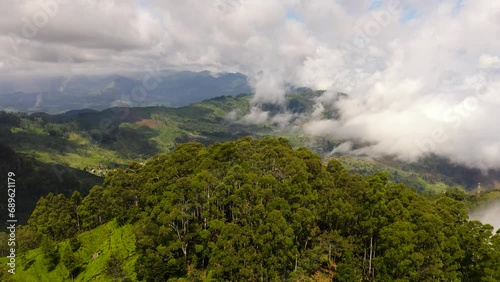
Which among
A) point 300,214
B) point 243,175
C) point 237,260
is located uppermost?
point 243,175

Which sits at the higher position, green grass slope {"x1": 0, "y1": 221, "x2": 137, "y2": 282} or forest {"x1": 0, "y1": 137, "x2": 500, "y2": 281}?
forest {"x1": 0, "y1": 137, "x2": 500, "y2": 281}

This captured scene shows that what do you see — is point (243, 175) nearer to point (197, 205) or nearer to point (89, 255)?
point (197, 205)

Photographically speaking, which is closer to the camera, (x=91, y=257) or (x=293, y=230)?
(x=293, y=230)

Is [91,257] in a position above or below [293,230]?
below

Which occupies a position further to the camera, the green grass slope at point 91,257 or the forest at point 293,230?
the green grass slope at point 91,257

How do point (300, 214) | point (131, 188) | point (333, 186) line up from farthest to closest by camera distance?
point (131, 188) < point (333, 186) < point (300, 214)

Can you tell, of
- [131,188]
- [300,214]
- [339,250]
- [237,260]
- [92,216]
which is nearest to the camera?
[237,260]

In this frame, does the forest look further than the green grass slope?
No

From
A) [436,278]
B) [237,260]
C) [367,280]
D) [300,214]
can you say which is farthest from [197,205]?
[436,278]
